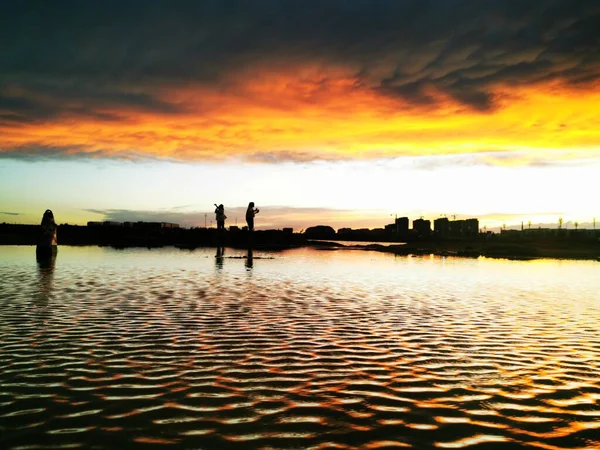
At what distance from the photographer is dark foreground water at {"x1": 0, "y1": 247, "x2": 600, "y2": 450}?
26.4 feet

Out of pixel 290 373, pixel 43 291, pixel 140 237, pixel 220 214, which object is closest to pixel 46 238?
pixel 43 291

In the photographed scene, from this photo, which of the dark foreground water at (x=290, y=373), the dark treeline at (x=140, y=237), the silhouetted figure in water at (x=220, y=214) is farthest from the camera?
the dark treeline at (x=140, y=237)

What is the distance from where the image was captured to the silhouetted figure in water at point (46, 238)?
51812 millimetres

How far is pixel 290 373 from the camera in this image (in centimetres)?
1166

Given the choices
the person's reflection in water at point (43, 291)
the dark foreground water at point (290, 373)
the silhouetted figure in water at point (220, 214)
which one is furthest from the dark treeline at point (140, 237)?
the dark foreground water at point (290, 373)

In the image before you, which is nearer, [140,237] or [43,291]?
[43,291]

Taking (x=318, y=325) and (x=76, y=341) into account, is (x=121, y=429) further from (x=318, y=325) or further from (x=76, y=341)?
(x=318, y=325)

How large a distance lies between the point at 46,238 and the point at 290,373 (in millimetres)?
49139

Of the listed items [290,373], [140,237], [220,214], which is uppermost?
[220,214]

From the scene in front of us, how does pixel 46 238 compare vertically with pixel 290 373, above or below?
above

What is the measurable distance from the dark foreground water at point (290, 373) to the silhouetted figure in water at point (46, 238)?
30016mm

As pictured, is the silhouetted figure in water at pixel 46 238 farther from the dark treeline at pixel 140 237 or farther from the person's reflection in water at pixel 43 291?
the dark treeline at pixel 140 237

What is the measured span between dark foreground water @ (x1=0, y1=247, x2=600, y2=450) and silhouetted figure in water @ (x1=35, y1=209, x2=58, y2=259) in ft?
98.5

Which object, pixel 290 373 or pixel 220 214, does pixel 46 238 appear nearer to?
pixel 220 214
